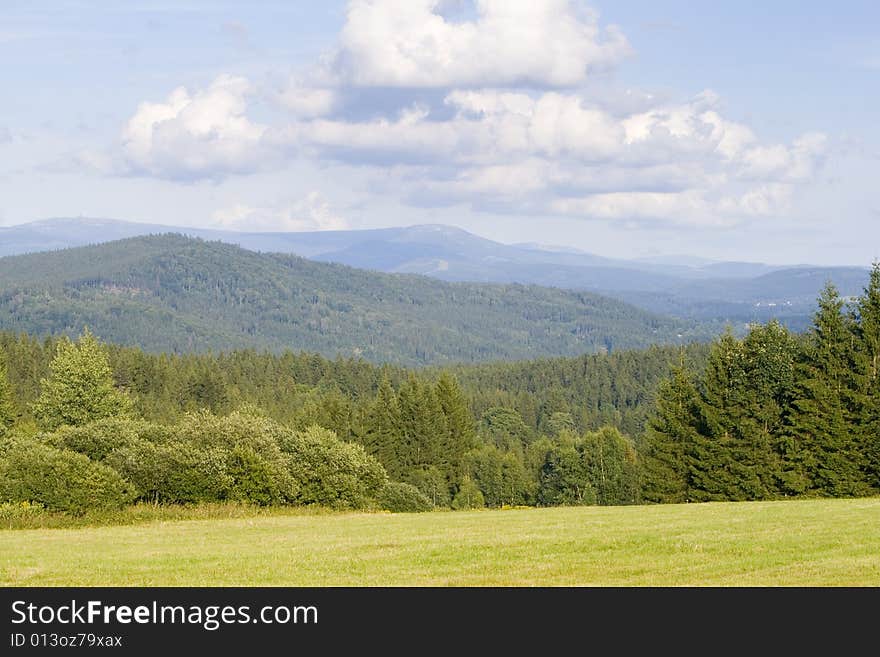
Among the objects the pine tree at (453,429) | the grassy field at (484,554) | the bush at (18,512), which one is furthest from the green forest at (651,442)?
the pine tree at (453,429)

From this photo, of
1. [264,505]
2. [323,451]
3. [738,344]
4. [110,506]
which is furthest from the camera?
[738,344]

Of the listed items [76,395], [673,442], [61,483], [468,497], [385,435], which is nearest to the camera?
[61,483]

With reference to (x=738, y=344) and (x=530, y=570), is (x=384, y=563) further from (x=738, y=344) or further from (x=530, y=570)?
(x=738, y=344)

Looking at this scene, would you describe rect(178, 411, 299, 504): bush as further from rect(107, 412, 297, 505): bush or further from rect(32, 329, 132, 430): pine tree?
rect(32, 329, 132, 430): pine tree

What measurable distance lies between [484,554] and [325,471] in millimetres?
34894

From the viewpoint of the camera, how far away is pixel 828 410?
193 feet

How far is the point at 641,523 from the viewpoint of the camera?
32.5 meters

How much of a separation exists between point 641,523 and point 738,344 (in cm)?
3608

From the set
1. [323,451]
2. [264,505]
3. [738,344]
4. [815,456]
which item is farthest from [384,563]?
[738,344]

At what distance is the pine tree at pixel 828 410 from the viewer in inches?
2267

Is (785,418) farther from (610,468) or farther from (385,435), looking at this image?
(385,435)

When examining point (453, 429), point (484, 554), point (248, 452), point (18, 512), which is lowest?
point (453, 429)

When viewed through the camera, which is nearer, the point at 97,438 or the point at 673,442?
the point at 97,438

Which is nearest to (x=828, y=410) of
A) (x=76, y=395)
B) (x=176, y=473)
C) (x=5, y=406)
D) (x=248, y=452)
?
(x=248, y=452)
